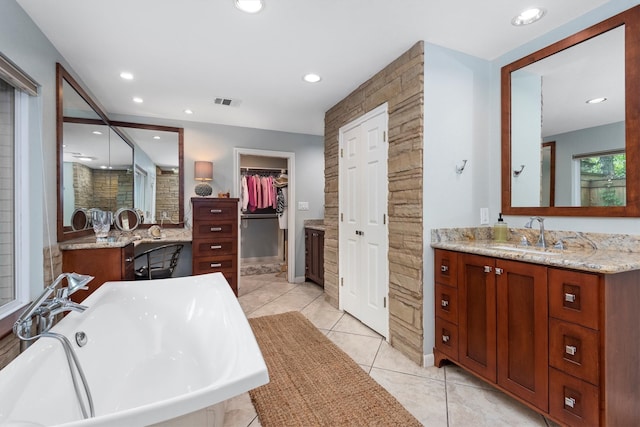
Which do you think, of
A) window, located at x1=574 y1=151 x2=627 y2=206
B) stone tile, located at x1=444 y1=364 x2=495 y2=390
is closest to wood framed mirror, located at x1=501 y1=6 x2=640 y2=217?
window, located at x1=574 y1=151 x2=627 y2=206

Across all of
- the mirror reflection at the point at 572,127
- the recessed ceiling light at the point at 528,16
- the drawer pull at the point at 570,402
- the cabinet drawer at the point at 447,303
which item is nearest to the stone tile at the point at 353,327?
the cabinet drawer at the point at 447,303

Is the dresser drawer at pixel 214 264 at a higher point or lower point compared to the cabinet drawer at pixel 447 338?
higher

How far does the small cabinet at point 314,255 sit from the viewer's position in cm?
415

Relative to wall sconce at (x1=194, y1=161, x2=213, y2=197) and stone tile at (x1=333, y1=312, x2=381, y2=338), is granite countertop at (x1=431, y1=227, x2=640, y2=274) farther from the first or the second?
wall sconce at (x1=194, y1=161, x2=213, y2=197)

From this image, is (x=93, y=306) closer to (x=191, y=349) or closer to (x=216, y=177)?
(x=191, y=349)

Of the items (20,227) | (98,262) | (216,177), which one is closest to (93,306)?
(20,227)

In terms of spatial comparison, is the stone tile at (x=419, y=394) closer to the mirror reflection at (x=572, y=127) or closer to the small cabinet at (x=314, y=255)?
the mirror reflection at (x=572, y=127)

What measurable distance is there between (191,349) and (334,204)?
6.92 feet

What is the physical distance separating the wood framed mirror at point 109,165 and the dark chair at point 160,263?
45 centimetres

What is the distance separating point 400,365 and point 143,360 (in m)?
1.75

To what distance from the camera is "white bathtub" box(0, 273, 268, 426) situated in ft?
2.84

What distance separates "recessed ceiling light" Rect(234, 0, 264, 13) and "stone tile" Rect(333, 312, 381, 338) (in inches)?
104

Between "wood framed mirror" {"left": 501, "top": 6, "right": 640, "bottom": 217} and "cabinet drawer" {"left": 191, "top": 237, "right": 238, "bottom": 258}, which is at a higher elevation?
"wood framed mirror" {"left": 501, "top": 6, "right": 640, "bottom": 217}

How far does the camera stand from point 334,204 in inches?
136
